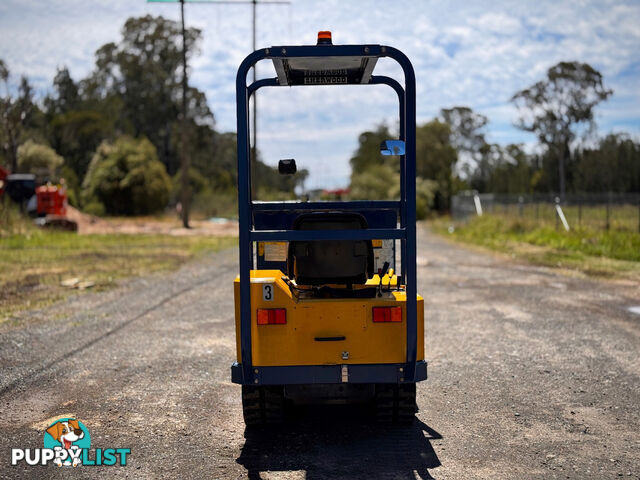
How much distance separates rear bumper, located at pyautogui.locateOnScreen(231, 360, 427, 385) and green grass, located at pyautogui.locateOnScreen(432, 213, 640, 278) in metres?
11.3

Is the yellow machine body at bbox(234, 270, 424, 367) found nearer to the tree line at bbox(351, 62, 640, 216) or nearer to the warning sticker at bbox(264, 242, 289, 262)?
the warning sticker at bbox(264, 242, 289, 262)


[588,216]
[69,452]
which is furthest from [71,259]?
[588,216]

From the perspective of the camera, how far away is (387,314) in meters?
4.66

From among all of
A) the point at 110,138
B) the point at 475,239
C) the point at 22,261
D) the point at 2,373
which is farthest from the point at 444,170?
the point at 2,373

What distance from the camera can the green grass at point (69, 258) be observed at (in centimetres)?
1231

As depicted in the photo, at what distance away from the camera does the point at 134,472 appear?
14.3 feet

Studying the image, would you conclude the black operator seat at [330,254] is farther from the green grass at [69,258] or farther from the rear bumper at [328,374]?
the green grass at [69,258]

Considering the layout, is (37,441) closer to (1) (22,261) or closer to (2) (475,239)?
(1) (22,261)

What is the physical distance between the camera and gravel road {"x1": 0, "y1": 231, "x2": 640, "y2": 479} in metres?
4.47

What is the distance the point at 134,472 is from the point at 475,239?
23.4 metres

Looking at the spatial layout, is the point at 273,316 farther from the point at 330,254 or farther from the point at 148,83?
the point at 148,83

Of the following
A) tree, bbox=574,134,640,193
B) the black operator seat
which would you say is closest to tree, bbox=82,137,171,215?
tree, bbox=574,134,640,193

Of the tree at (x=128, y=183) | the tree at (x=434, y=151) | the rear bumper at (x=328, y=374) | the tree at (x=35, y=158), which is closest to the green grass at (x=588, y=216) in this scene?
the rear bumper at (x=328, y=374)

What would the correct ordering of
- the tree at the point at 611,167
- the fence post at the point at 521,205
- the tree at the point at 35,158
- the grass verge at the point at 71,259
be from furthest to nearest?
the tree at the point at 611,167, the tree at the point at 35,158, the fence post at the point at 521,205, the grass verge at the point at 71,259
